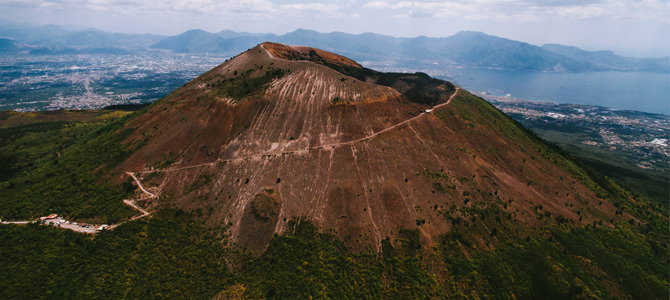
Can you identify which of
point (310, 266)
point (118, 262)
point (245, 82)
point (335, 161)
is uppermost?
point (245, 82)

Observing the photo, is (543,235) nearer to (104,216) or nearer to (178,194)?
(178,194)

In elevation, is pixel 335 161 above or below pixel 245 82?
below

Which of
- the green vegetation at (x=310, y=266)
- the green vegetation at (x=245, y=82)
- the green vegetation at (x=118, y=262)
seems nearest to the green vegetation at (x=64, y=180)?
the green vegetation at (x=118, y=262)

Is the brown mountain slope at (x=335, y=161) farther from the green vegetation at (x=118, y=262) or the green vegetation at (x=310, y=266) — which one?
the green vegetation at (x=118, y=262)

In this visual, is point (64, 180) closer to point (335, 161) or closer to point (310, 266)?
point (310, 266)

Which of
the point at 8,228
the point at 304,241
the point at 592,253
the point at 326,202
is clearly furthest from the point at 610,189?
the point at 8,228

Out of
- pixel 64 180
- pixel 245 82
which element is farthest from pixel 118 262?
pixel 245 82

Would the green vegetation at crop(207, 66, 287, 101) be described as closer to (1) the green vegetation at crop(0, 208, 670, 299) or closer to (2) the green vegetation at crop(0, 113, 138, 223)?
(2) the green vegetation at crop(0, 113, 138, 223)
